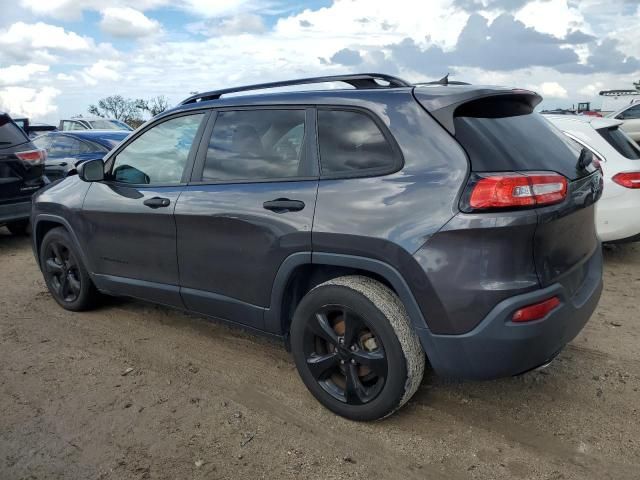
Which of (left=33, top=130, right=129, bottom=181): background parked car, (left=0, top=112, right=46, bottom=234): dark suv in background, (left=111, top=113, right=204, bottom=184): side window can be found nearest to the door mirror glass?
(left=111, top=113, right=204, bottom=184): side window

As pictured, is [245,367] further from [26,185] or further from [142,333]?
[26,185]

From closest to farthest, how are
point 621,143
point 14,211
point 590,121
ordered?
1. point 621,143
2. point 590,121
3. point 14,211

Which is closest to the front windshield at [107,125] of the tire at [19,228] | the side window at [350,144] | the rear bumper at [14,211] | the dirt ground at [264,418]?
the tire at [19,228]

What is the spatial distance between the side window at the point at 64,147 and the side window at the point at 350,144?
7.88 meters

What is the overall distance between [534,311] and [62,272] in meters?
3.97

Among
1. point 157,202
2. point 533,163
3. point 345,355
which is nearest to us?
point 533,163

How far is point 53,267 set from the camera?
494 centimetres

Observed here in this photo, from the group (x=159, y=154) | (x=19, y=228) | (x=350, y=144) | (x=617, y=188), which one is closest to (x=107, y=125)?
(x=19, y=228)

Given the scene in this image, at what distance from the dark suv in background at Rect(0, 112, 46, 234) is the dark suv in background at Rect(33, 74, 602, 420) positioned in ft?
13.9

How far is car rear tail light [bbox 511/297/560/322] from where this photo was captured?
2.52 meters

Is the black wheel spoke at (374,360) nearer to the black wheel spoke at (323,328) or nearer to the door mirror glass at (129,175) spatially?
the black wheel spoke at (323,328)

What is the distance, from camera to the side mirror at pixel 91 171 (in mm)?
4211

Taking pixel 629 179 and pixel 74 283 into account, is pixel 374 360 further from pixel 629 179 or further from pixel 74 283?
Answer: pixel 629 179

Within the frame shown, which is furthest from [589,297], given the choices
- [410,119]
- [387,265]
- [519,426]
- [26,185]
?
[26,185]
